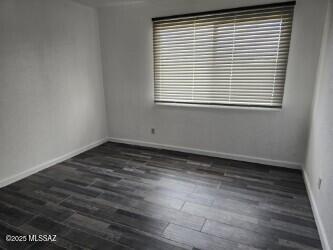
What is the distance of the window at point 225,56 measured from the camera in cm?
296

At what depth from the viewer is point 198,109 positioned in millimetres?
3609

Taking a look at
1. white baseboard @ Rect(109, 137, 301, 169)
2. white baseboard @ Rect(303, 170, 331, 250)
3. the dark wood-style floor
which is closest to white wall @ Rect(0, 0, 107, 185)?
the dark wood-style floor

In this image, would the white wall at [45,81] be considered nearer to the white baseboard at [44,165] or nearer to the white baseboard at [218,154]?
the white baseboard at [44,165]

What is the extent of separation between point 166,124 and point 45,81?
6.60 ft

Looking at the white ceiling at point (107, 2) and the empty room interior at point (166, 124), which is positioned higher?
the white ceiling at point (107, 2)

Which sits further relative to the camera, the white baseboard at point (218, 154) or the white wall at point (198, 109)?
the white baseboard at point (218, 154)


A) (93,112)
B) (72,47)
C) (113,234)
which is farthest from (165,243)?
(72,47)

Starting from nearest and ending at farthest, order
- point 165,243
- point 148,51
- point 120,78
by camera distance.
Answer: point 165,243, point 148,51, point 120,78

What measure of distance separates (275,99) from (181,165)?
1.68 m

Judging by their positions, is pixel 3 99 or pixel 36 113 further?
pixel 36 113

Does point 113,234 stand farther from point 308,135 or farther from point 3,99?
point 308,135

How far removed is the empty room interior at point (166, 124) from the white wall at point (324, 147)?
0.02 meters

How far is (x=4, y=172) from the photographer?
106 inches

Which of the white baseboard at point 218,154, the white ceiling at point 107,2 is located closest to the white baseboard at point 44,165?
the white baseboard at point 218,154
